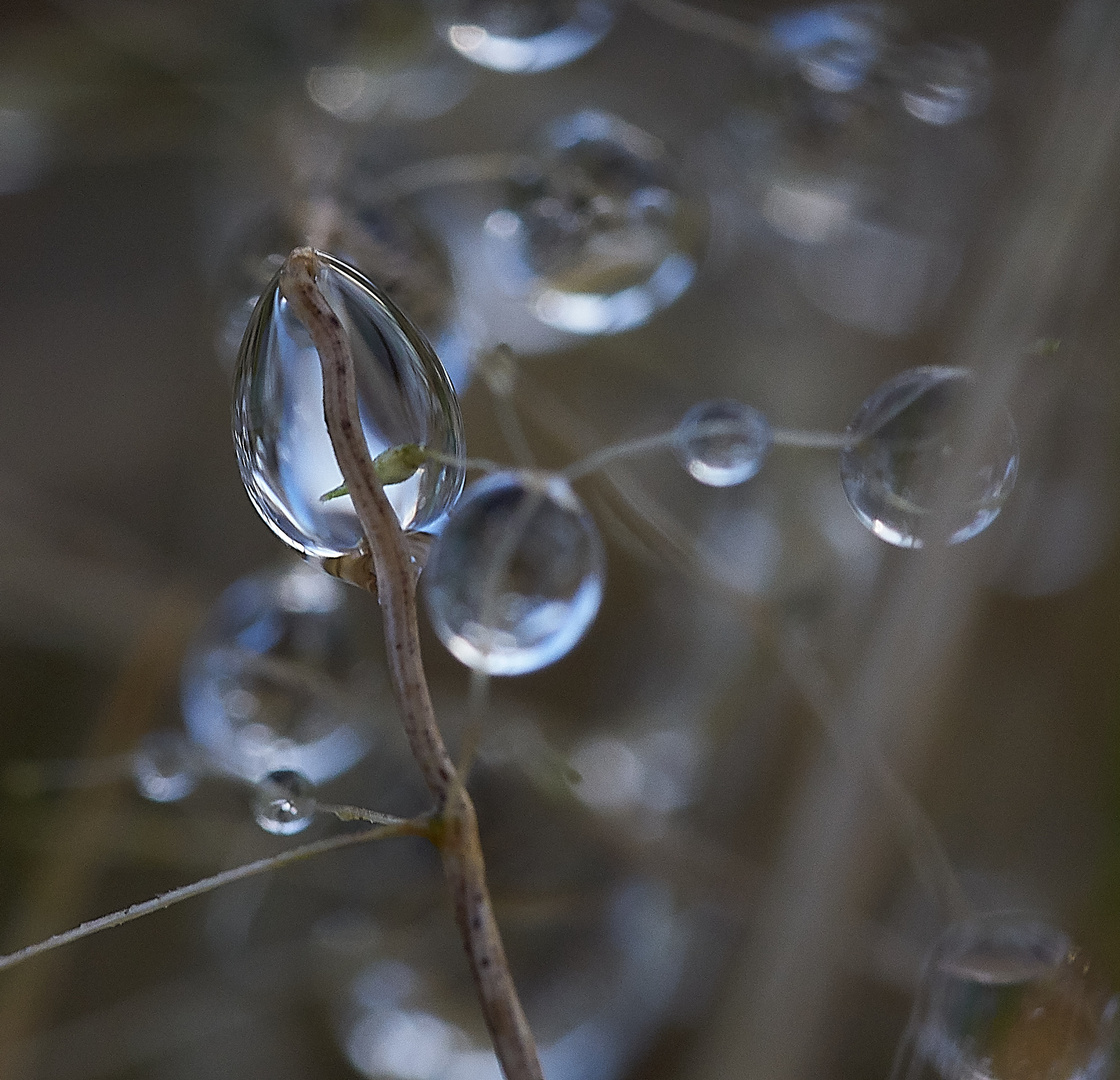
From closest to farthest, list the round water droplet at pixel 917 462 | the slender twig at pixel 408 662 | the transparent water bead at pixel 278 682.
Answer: the slender twig at pixel 408 662 < the round water droplet at pixel 917 462 < the transparent water bead at pixel 278 682

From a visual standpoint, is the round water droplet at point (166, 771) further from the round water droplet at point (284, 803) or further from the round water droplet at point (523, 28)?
the round water droplet at point (523, 28)

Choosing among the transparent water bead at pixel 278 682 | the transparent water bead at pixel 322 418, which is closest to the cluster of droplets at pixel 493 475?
the transparent water bead at pixel 322 418

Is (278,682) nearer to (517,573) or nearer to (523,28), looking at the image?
(517,573)

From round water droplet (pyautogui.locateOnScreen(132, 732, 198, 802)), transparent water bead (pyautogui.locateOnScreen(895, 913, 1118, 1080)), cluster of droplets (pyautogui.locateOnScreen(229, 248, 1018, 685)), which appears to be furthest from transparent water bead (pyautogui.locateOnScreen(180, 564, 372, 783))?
transparent water bead (pyautogui.locateOnScreen(895, 913, 1118, 1080))

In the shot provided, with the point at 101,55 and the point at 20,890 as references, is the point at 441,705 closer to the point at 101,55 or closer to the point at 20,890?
the point at 20,890

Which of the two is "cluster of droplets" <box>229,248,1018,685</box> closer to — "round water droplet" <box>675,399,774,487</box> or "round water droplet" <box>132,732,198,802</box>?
"round water droplet" <box>675,399,774,487</box>

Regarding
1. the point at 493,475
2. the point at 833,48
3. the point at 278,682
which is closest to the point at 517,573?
the point at 493,475
